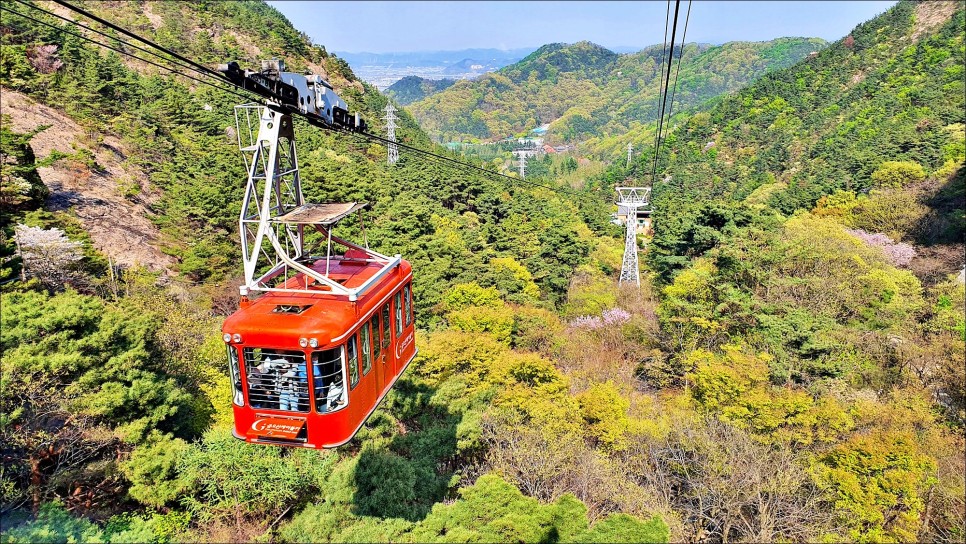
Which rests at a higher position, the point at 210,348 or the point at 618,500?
the point at 210,348

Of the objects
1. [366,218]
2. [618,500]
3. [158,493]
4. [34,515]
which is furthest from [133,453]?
[366,218]

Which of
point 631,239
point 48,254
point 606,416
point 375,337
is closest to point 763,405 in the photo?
point 606,416

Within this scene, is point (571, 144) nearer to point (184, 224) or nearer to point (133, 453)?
point (184, 224)

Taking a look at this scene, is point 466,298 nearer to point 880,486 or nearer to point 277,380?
point 880,486

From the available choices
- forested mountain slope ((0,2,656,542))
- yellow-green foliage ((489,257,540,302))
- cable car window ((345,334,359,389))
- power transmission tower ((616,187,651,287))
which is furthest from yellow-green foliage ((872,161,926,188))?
cable car window ((345,334,359,389))

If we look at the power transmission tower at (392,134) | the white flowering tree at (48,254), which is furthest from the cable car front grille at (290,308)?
the power transmission tower at (392,134)

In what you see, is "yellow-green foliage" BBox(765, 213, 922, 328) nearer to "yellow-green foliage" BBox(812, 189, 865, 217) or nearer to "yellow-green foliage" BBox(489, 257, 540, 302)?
"yellow-green foliage" BBox(812, 189, 865, 217)

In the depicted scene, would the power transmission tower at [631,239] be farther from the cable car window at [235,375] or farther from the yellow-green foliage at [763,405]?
the cable car window at [235,375]
